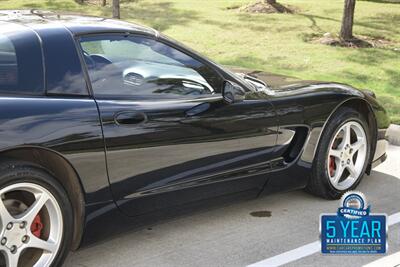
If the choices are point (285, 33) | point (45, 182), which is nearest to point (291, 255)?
point (45, 182)

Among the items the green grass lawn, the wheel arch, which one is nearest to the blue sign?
the wheel arch

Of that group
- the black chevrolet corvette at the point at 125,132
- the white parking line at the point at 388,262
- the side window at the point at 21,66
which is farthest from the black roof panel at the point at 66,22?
the white parking line at the point at 388,262

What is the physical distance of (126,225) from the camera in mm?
3588

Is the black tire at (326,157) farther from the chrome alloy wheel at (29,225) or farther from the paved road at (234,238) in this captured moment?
the chrome alloy wheel at (29,225)

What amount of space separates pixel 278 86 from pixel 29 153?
2116 millimetres

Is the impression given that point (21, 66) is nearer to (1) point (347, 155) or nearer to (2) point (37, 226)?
(2) point (37, 226)

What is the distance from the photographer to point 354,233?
398cm

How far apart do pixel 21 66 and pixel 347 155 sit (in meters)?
2.70

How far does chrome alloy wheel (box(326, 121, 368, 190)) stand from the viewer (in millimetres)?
4711

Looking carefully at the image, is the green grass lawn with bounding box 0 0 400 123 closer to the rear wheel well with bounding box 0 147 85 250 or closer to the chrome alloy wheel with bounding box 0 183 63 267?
the rear wheel well with bounding box 0 147 85 250

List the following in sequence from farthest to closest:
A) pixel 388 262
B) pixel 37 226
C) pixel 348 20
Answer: pixel 348 20 < pixel 388 262 < pixel 37 226

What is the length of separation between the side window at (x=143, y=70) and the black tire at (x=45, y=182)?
60 cm

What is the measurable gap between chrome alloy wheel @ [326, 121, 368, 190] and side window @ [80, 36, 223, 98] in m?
1.26

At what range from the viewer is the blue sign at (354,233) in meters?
3.90
